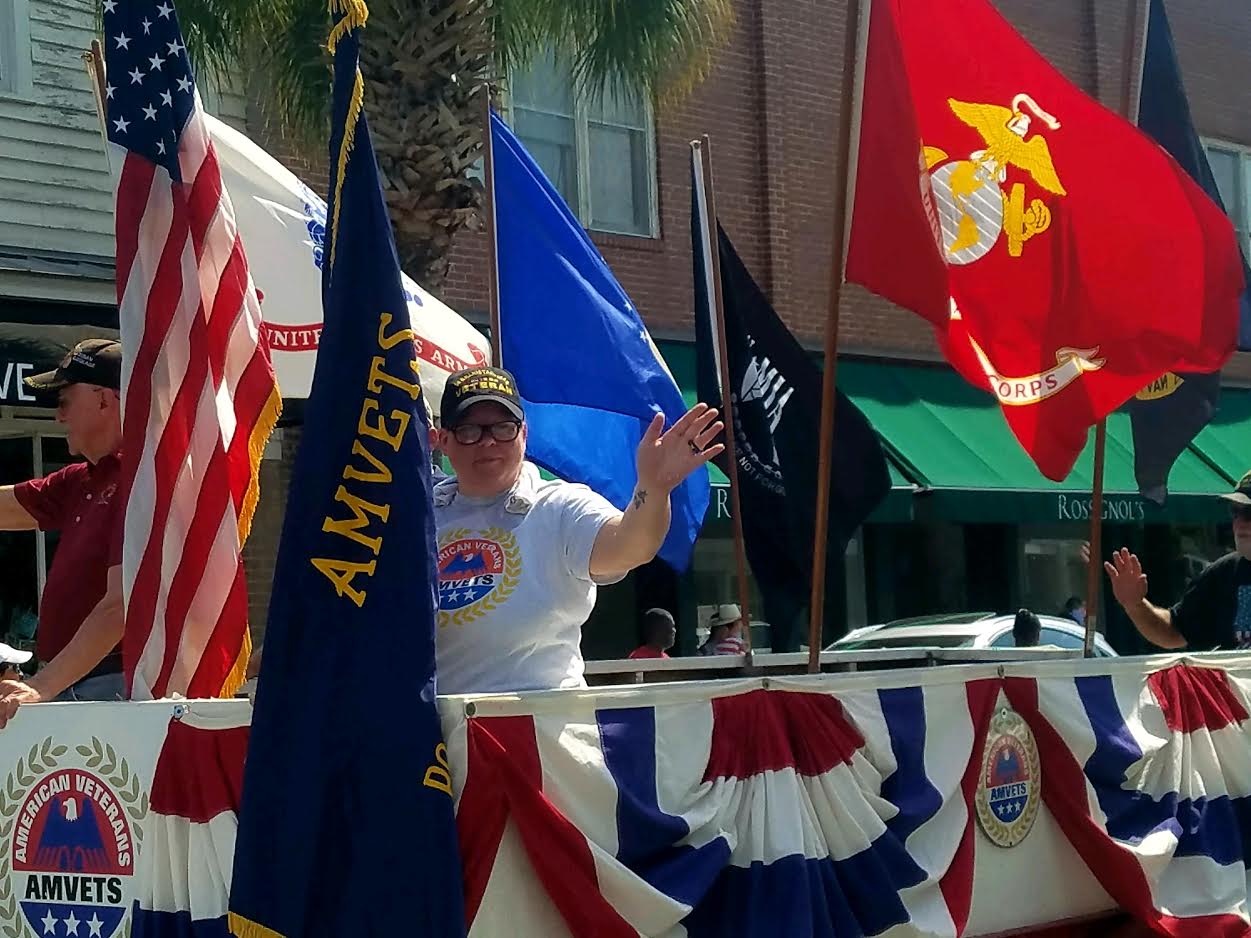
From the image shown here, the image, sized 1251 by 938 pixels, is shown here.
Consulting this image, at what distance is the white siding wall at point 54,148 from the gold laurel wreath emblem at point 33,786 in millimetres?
7995

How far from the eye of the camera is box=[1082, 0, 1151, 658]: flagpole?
610cm

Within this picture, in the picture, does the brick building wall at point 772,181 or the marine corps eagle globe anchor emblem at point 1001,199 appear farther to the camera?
the brick building wall at point 772,181

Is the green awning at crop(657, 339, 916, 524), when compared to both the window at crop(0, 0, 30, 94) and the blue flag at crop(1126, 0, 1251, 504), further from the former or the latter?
the blue flag at crop(1126, 0, 1251, 504)

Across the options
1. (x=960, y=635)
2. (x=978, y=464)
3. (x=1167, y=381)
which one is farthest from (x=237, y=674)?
(x=978, y=464)

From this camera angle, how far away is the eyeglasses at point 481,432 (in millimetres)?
4383

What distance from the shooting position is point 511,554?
4.22 meters

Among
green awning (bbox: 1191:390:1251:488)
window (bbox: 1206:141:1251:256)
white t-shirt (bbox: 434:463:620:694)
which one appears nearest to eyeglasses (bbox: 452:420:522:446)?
white t-shirt (bbox: 434:463:620:694)

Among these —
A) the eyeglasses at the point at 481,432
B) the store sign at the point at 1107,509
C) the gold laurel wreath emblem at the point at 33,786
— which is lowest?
the gold laurel wreath emblem at the point at 33,786

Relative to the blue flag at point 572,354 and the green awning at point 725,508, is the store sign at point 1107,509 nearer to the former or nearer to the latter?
the green awning at point 725,508

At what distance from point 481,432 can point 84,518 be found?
1.50 metres

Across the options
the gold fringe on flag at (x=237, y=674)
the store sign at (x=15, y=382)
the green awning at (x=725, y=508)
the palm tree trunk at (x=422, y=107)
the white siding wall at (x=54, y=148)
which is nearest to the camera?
the gold fringe on flag at (x=237, y=674)

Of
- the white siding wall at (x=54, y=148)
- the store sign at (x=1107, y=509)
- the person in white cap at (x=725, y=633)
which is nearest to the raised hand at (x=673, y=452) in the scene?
the person in white cap at (x=725, y=633)

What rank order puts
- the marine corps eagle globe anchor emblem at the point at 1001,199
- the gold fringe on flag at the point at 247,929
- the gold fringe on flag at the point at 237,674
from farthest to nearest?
the marine corps eagle globe anchor emblem at the point at 1001,199, the gold fringe on flag at the point at 237,674, the gold fringe on flag at the point at 247,929

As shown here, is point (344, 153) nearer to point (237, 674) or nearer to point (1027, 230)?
point (237, 674)
